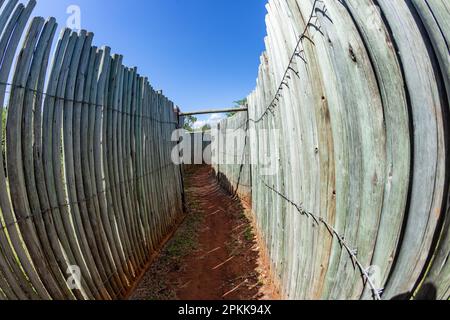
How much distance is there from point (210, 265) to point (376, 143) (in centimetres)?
462

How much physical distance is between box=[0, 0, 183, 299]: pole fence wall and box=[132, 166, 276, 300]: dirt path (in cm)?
54

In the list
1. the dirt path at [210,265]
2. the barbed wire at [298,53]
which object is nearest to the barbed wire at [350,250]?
the barbed wire at [298,53]

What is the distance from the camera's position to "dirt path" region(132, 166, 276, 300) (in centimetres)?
409

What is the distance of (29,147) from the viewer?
2203mm

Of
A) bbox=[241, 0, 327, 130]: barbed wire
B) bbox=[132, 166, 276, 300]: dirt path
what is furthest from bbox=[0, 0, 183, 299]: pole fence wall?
bbox=[241, 0, 327, 130]: barbed wire

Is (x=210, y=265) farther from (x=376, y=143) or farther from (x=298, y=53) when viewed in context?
(x=376, y=143)

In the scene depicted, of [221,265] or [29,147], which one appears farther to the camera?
[221,265]

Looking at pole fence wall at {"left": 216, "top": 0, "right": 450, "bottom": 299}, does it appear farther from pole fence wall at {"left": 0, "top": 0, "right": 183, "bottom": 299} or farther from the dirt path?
the dirt path

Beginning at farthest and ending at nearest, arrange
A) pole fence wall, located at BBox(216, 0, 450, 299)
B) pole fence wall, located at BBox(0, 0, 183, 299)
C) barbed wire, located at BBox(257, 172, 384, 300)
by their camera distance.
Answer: pole fence wall, located at BBox(0, 0, 183, 299) → barbed wire, located at BBox(257, 172, 384, 300) → pole fence wall, located at BBox(216, 0, 450, 299)

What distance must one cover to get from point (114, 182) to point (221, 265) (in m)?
2.74

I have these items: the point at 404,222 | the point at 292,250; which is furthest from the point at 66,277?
the point at 404,222

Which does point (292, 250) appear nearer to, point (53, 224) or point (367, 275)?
point (367, 275)

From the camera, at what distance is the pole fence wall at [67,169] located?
2055 mm

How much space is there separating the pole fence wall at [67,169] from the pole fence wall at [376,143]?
2.28 m
